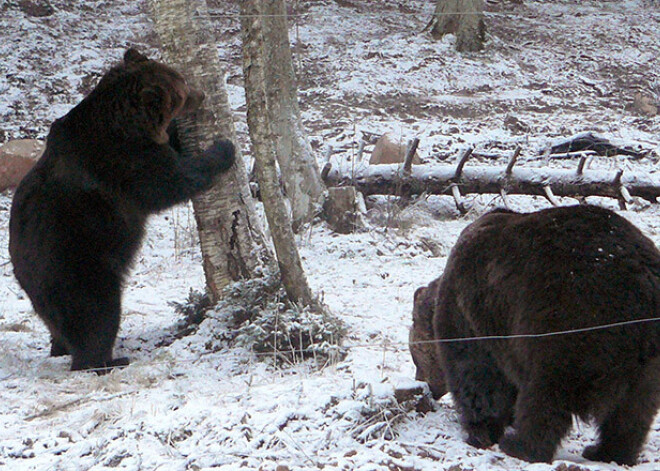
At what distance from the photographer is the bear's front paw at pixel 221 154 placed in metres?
5.34

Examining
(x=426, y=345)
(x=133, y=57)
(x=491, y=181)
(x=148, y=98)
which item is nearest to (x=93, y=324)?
(x=148, y=98)

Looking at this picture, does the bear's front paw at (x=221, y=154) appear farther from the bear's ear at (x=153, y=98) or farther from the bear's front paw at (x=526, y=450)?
the bear's front paw at (x=526, y=450)

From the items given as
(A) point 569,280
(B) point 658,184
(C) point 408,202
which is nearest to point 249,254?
(A) point 569,280

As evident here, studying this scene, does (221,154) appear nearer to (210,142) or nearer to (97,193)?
(210,142)

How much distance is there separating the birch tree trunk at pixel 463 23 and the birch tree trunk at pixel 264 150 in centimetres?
1425

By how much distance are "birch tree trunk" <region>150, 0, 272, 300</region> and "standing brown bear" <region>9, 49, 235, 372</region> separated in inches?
7.1

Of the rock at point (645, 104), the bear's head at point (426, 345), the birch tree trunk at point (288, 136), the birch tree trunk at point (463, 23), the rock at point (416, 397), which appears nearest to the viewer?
the rock at point (416, 397)

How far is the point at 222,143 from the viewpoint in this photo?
541 centimetres

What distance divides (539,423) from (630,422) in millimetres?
416

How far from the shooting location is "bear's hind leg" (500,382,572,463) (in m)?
3.31

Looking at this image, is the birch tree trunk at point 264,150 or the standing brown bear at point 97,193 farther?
the standing brown bear at point 97,193

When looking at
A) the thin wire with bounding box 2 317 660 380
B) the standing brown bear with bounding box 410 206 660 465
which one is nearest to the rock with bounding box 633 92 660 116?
the thin wire with bounding box 2 317 660 380

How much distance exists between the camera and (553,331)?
3309 mm

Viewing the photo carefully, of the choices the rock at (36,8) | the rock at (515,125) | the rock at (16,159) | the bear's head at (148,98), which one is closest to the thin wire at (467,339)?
the bear's head at (148,98)
